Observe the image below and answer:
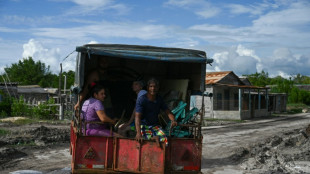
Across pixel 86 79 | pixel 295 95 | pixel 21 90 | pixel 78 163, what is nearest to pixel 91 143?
pixel 78 163

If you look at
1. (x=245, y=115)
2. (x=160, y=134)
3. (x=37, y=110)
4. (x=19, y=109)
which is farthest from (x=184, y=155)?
(x=245, y=115)

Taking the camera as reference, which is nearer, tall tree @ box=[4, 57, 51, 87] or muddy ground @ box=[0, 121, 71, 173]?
muddy ground @ box=[0, 121, 71, 173]

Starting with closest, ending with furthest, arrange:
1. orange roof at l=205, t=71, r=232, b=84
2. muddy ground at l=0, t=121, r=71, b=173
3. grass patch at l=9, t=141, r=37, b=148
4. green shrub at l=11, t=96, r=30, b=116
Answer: muddy ground at l=0, t=121, r=71, b=173, grass patch at l=9, t=141, r=37, b=148, green shrub at l=11, t=96, r=30, b=116, orange roof at l=205, t=71, r=232, b=84

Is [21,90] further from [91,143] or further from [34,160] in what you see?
[91,143]

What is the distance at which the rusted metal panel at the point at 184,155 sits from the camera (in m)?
6.06

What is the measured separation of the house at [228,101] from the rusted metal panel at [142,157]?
75.0 ft

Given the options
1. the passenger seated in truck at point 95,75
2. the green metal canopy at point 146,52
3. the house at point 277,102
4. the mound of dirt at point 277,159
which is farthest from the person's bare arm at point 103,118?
the house at point 277,102

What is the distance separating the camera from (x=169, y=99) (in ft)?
29.2

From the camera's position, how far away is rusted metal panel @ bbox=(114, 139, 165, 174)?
5918 mm

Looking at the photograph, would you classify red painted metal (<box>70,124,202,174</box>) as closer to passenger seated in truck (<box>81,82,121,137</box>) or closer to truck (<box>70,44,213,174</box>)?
truck (<box>70,44,213,174</box>)

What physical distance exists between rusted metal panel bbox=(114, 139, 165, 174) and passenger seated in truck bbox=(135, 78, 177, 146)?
215 millimetres

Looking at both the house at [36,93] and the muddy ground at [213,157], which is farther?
the house at [36,93]

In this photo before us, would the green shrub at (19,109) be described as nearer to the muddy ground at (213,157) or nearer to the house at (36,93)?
the muddy ground at (213,157)

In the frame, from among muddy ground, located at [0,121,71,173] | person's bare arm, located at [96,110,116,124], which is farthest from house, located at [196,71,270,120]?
person's bare arm, located at [96,110,116,124]
